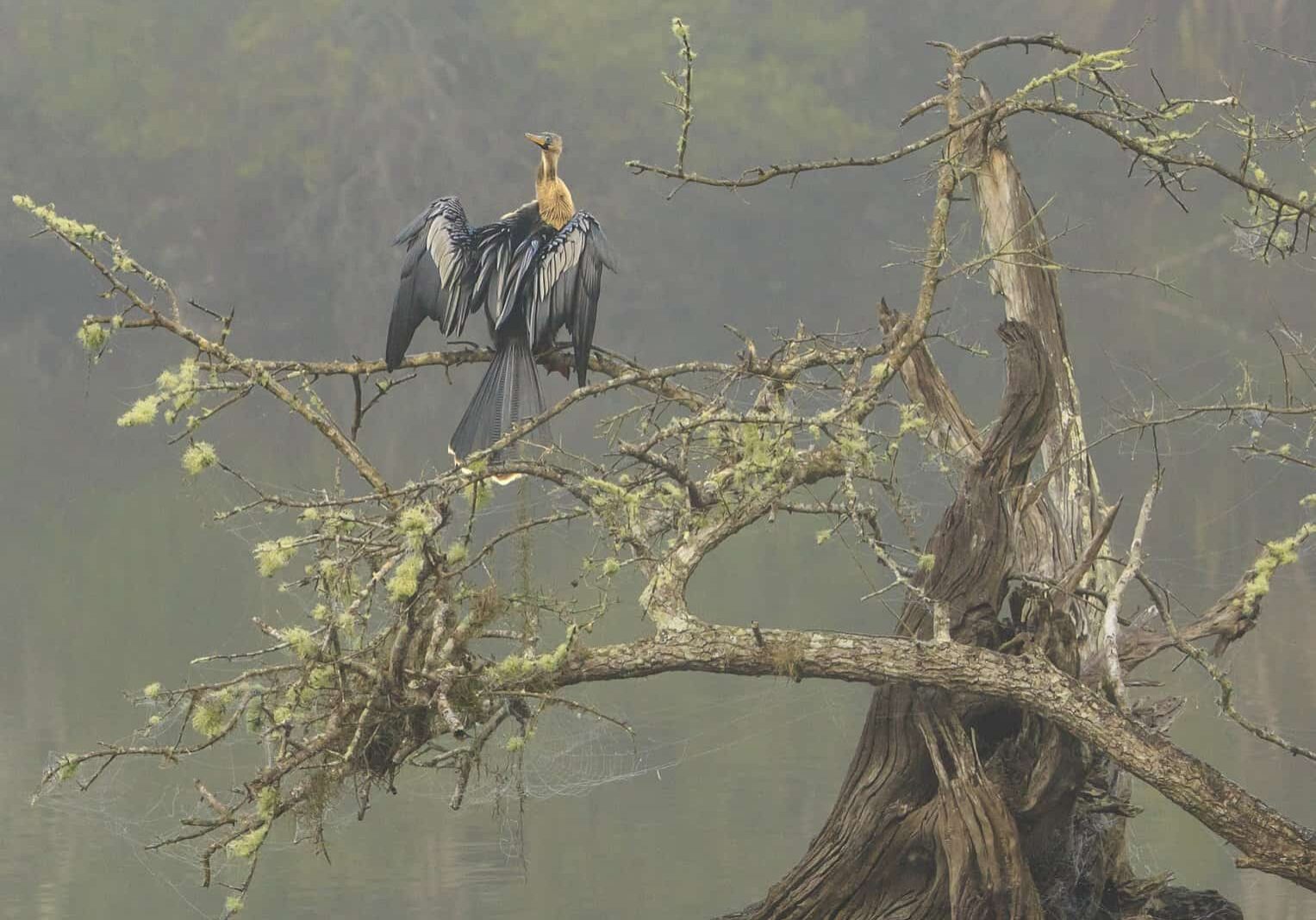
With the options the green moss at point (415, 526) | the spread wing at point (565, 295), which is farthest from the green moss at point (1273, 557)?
the green moss at point (415, 526)

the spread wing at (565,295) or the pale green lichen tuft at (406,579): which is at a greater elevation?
the spread wing at (565,295)

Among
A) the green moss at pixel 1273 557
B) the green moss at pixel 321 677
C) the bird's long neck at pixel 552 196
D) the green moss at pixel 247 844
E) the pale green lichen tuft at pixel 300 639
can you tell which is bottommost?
the green moss at pixel 247 844

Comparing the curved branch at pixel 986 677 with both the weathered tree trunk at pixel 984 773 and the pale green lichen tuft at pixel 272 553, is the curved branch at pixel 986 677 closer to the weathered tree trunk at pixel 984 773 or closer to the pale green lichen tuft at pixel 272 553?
the weathered tree trunk at pixel 984 773

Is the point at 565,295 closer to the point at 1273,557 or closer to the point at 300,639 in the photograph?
the point at 300,639

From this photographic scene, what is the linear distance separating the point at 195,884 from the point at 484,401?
7.67ft

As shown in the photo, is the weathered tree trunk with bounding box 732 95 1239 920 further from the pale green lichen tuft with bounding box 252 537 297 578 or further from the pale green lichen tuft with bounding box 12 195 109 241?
the pale green lichen tuft with bounding box 12 195 109 241

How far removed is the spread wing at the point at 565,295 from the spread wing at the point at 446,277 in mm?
93

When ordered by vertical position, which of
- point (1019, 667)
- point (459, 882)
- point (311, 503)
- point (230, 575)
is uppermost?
point (230, 575)

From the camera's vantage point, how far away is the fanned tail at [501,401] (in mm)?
3898

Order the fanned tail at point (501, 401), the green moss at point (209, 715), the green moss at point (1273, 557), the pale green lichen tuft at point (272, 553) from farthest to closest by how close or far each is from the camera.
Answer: the fanned tail at point (501, 401), the green moss at point (1273, 557), the green moss at point (209, 715), the pale green lichen tuft at point (272, 553)

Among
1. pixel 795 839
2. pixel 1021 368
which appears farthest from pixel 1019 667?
pixel 795 839

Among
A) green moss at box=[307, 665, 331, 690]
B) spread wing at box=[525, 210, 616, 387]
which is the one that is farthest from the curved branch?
spread wing at box=[525, 210, 616, 387]

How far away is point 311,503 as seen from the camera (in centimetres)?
317

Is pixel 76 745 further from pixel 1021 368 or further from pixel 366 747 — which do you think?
pixel 1021 368
